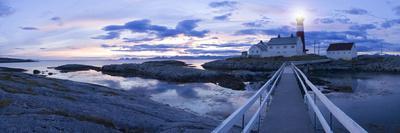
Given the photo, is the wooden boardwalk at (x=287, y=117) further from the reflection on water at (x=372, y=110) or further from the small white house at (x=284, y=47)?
the small white house at (x=284, y=47)

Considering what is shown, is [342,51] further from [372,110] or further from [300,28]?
[372,110]

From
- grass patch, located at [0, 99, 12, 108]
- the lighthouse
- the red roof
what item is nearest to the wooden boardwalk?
grass patch, located at [0, 99, 12, 108]

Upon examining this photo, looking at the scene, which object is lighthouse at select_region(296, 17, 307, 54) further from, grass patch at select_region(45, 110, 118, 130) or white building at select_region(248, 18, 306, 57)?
grass patch at select_region(45, 110, 118, 130)

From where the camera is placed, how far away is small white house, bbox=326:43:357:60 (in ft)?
274

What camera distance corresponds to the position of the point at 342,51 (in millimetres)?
84688

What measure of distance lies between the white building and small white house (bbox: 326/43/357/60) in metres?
8.23

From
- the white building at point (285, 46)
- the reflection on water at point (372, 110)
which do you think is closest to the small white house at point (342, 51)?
the white building at point (285, 46)

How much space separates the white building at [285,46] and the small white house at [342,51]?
8.23 meters

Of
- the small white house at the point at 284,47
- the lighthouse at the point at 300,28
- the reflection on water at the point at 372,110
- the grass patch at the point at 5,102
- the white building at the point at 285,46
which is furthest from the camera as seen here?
the lighthouse at the point at 300,28

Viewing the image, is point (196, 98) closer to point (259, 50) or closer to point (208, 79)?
point (208, 79)

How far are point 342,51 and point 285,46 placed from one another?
1627 centimetres

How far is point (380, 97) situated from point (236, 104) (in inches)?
435

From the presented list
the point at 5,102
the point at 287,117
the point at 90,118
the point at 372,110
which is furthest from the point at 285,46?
the point at 5,102

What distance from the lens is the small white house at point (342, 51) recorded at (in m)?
83.6
